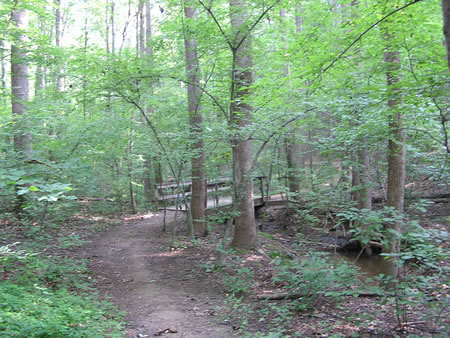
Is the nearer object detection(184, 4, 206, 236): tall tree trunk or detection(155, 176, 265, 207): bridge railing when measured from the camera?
detection(184, 4, 206, 236): tall tree trunk

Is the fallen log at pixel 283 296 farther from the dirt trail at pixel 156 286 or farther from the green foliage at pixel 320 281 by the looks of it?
the dirt trail at pixel 156 286

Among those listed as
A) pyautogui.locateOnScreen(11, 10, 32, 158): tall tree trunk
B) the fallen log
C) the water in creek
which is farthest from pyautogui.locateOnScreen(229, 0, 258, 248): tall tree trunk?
pyautogui.locateOnScreen(11, 10, 32, 158): tall tree trunk

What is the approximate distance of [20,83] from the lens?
866cm

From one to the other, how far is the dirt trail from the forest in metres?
0.05

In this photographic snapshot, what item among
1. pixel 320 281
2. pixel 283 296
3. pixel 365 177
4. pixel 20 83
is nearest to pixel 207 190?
pixel 365 177

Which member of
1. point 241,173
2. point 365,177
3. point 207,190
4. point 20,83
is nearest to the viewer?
point 241,173

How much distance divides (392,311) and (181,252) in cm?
554

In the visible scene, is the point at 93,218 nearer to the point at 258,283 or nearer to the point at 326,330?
the point at 258,283

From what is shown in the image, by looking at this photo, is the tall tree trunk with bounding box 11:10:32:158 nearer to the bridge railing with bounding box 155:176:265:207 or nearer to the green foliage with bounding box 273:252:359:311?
the bridge railing with bounding box 155:176:265:207

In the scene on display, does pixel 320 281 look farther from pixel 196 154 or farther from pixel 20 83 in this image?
pixel 20 83

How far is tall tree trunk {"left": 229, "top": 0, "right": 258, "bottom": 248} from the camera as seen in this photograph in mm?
6227

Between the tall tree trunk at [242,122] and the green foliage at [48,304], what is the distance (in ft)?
10.9

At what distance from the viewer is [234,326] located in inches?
175

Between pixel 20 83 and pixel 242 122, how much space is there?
20.1 feet
